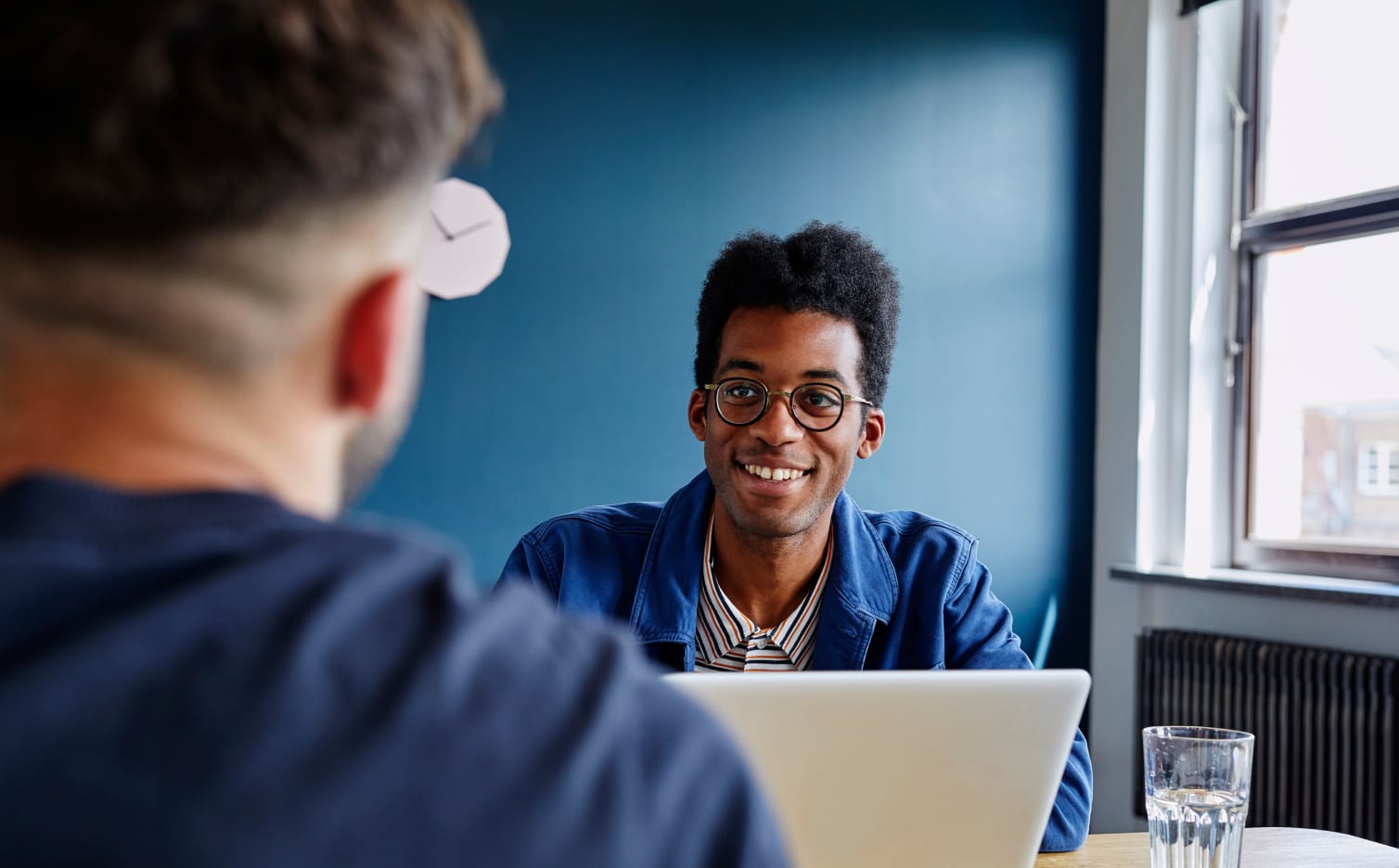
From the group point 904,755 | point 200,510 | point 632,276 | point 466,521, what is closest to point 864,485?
point 632,276

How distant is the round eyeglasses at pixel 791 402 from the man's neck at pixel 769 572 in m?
0.14

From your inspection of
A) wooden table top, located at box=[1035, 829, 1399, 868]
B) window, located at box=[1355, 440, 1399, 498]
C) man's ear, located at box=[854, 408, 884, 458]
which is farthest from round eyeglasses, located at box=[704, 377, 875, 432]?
window, located at box=[1355, 440, 1399, 498]

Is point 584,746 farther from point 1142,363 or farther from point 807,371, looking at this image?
point 1142,363

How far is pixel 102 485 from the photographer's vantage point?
0.47m

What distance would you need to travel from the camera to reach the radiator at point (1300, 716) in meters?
3.04

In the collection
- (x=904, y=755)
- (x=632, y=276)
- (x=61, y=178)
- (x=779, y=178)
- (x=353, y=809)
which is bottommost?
(x=904, y=755)

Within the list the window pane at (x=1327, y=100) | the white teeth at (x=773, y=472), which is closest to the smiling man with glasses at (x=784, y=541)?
the white teeth at (x=773, y=472)

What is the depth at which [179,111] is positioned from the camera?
474 mm

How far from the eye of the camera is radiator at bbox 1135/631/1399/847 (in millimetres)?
3045

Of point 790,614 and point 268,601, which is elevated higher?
point 268,601

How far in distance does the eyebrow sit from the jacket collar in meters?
0.21

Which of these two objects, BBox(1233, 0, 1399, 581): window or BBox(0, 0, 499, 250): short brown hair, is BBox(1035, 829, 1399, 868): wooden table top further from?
BBox(1233, 0, 1399, 581): window

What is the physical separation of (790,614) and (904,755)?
86cm

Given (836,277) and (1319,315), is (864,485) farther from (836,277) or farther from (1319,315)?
(836,277)
